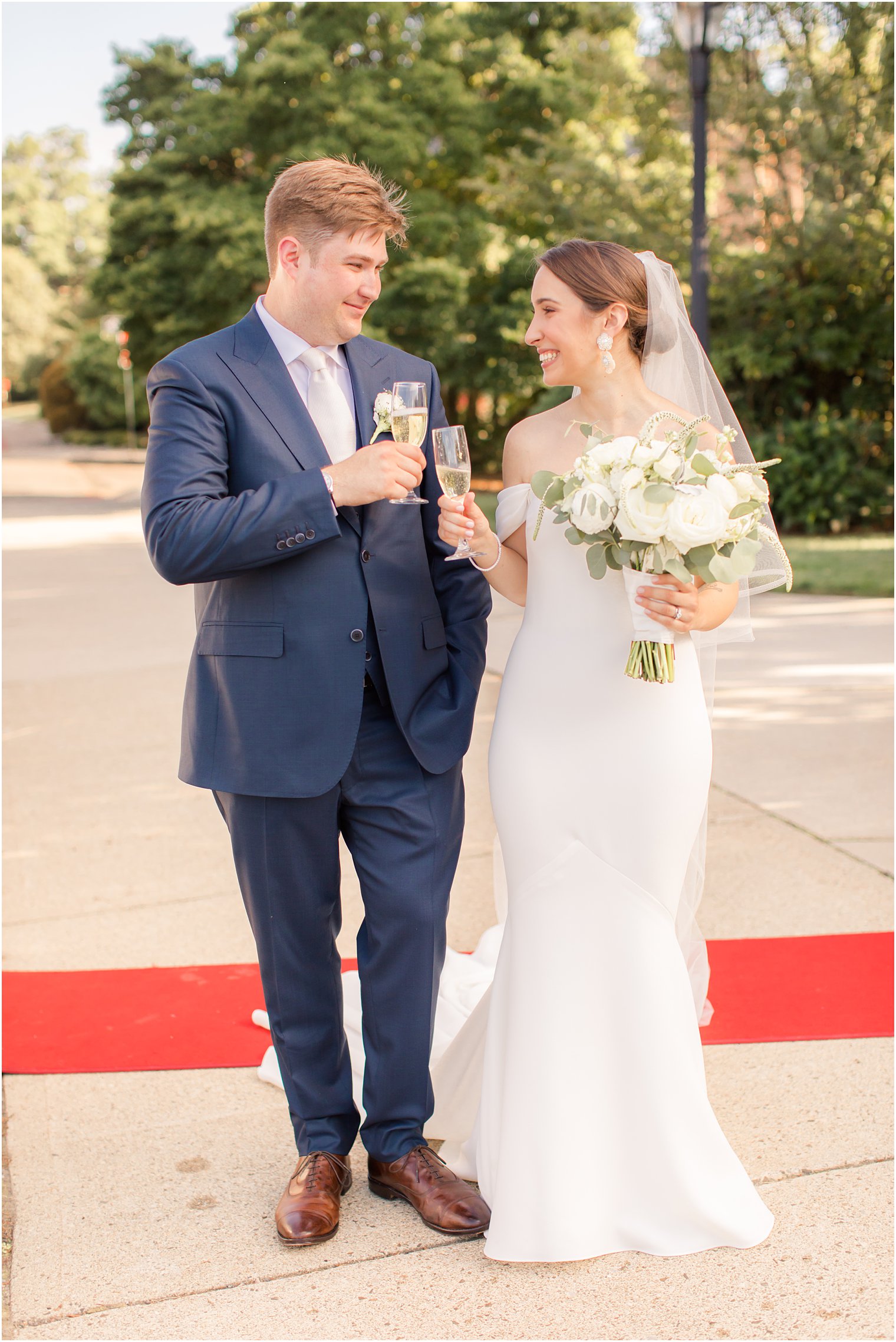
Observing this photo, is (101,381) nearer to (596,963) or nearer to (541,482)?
(541,482)

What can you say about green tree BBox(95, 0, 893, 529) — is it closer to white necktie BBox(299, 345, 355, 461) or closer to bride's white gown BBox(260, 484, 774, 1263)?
white necktie BBox(299, 345, 355, 461)

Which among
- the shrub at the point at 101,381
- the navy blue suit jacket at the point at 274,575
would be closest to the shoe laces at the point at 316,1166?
the navy blue suit jacket at the point at 274,575

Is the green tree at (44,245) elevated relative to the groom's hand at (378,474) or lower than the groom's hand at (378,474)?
elevated

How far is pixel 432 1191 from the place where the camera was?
2.97 m

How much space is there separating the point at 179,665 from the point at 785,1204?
749cm

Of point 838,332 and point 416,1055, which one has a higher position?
point 838,332

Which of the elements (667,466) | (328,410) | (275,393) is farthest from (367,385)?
(667,466)

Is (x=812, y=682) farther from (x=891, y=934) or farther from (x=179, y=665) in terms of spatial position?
(x=179, y=665)

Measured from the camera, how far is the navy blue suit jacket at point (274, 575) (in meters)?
2.72

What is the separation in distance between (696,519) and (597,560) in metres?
0.26

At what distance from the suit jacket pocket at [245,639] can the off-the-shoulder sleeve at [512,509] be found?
2.07 ft

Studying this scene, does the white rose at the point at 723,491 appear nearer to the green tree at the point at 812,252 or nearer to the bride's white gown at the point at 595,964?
the bride's white gown at the point at 595,964

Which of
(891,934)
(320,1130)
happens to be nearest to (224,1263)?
(320,1130)

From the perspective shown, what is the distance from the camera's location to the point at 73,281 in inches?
3125
